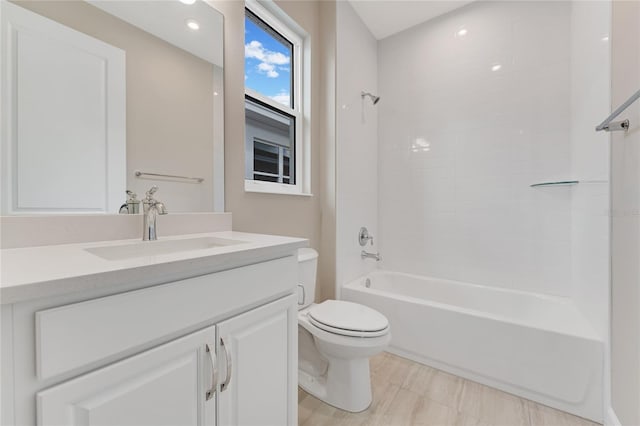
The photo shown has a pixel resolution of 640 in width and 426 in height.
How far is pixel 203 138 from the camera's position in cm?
134

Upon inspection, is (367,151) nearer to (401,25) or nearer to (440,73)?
(440,73)

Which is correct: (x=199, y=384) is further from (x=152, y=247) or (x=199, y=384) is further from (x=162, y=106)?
(x=162, y=106)

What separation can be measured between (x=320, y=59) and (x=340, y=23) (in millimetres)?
305

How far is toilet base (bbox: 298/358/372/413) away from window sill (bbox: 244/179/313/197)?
103 cm

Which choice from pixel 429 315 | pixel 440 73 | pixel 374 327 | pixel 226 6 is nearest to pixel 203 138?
pixel 226 6

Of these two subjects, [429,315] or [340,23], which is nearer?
[429,315]

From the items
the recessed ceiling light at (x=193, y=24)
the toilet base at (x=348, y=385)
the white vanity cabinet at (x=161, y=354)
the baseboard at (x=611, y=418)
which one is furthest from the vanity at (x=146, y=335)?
the baseboard at (x=611, y=418)

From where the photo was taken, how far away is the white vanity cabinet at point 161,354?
466 mm

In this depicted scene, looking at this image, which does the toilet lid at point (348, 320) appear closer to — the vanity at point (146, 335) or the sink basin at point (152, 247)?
the vanity at point (146, 335)

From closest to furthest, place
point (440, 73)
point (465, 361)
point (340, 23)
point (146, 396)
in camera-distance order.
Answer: point (146, 396) → point (465, 361) → point (340, 23) → point (440, 73)

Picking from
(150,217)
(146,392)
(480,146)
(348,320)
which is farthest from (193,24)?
(480,146)

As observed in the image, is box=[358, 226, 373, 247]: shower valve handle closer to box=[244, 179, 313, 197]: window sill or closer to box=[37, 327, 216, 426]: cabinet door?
box=[244, 179, 313, 197]: window sill

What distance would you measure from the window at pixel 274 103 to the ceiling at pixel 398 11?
0.67 metres

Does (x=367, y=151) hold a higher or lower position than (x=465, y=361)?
higher
